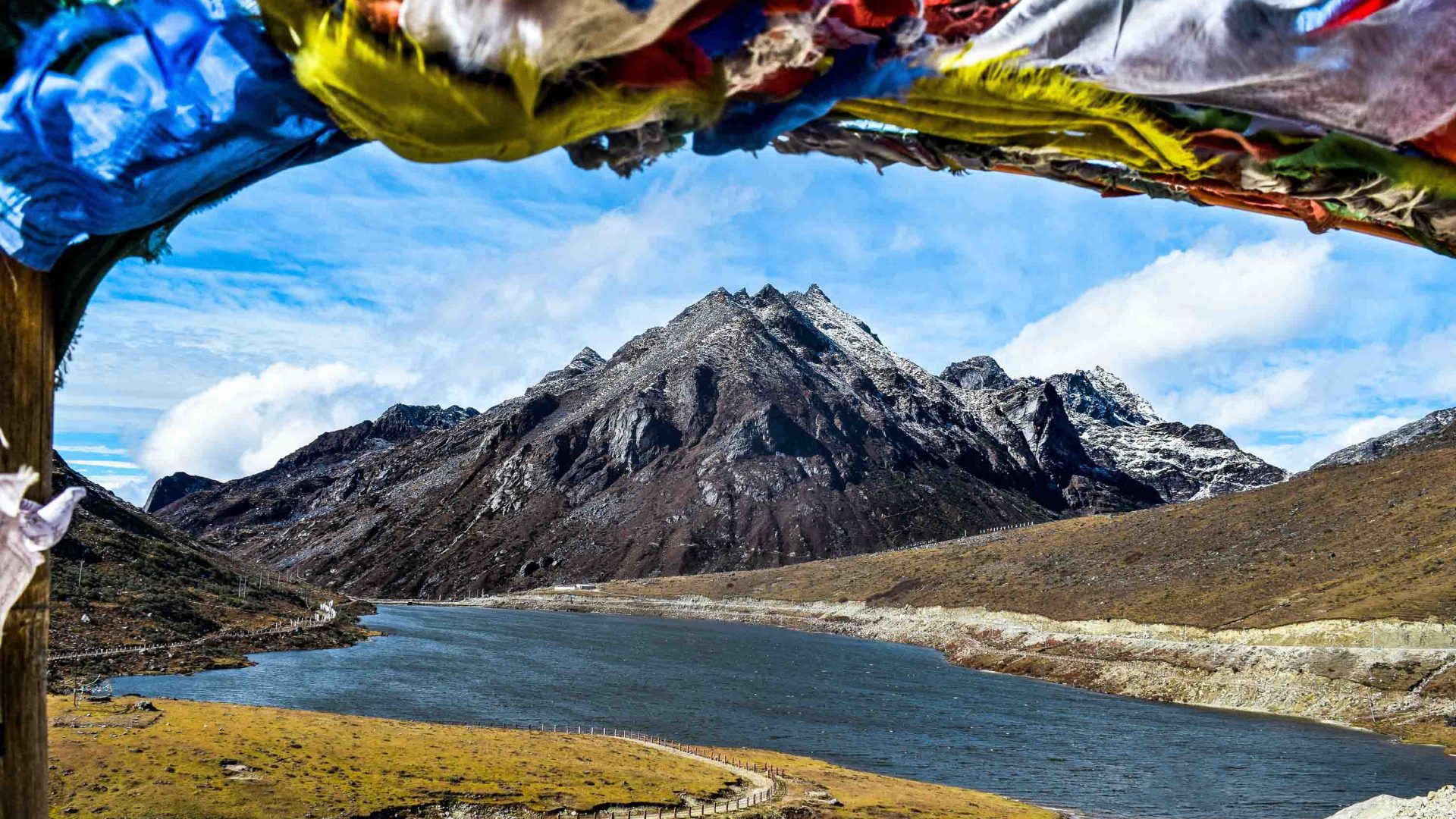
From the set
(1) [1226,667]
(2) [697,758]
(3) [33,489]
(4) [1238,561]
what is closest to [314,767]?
(2) [697,758]

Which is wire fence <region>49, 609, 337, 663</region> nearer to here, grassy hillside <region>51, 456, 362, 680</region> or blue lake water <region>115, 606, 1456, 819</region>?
grassy hillside <region>51, 456, 362, 680</region>

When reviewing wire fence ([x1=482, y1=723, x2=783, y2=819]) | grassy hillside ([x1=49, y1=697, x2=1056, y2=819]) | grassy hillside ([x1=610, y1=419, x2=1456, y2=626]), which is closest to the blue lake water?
wire fence ([x1=482, y1=723, x2=783, y2=819])

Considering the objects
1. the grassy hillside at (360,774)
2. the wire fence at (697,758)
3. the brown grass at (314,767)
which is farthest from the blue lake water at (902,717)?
the brown grass at (314,767)

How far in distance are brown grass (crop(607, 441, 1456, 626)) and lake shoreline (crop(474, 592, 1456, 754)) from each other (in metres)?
3.11

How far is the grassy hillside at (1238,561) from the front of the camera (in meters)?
69.2

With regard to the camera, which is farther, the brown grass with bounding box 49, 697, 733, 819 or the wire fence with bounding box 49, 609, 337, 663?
the wire fence with bounding box 49, 609, 337, 663

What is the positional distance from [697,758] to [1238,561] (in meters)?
70.0

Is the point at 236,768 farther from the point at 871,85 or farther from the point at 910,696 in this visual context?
the point at 910,696

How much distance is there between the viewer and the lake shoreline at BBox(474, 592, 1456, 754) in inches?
2079

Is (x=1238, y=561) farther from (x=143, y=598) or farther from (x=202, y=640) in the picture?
(x=143, y=598)

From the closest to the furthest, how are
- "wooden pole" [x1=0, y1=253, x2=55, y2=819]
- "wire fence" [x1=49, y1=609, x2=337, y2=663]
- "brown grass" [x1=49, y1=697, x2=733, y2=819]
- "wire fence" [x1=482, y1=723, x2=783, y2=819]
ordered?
"wooden pole" [x1=0, y1=253, x2=55, y2=819] → "brown grass" [x1=49, y1=697, x2=733, y2=819] → "wire fence" [x1=482, y1=723, x2=783, y2=819] → "wire fence" [x1=49, y1=609, x2=337, y2=663]

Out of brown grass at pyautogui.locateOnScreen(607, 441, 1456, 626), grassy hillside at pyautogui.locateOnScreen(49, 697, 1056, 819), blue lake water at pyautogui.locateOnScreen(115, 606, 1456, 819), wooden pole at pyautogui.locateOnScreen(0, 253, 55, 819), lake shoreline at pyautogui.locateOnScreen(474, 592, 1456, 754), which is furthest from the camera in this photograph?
brown grass at pyautogui.locateOnScreen(607, 441, 1456, 626)

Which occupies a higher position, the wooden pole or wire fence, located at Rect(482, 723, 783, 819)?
the wooden pole

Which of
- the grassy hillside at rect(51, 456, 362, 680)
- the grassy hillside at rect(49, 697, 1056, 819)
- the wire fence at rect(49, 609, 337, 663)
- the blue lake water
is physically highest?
the grassy hillside at rect(51, 456, 362, 680)
